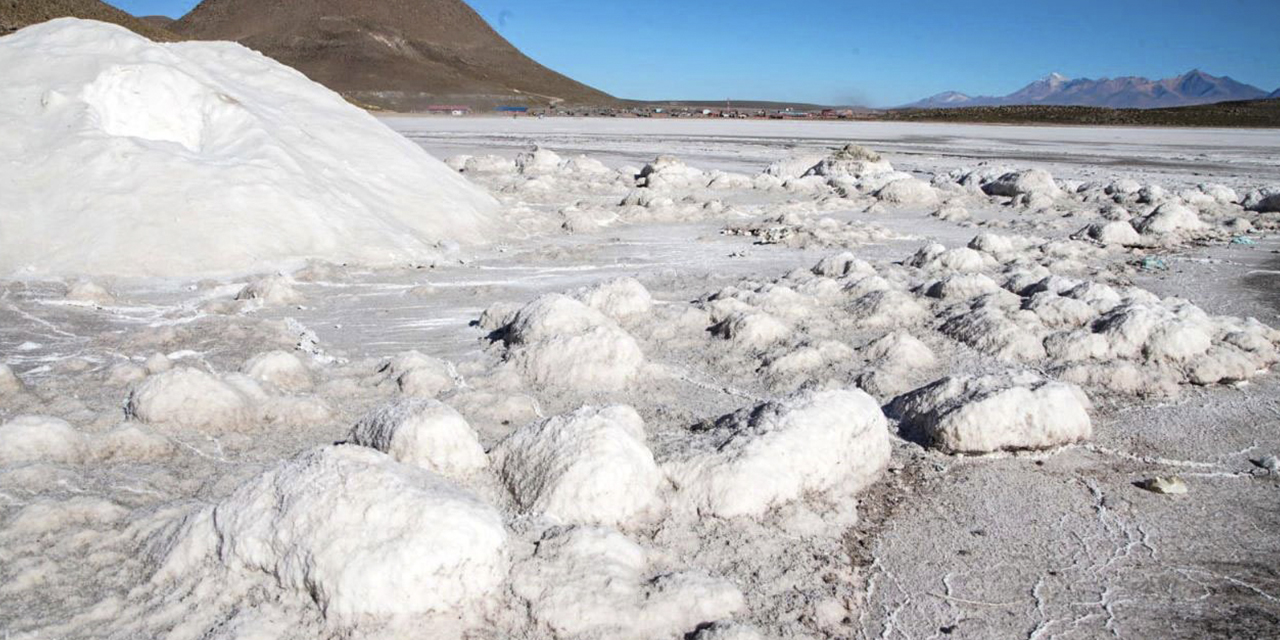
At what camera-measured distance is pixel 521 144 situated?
82.2 feet

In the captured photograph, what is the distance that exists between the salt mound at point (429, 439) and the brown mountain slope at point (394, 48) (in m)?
60.0

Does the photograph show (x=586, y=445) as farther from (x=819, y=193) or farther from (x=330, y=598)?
(x=819, y=193)

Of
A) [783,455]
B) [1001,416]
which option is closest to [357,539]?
[783,455]

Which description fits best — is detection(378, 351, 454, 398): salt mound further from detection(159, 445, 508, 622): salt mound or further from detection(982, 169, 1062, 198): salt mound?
detection(982, 169, 1062, 198): salt mound

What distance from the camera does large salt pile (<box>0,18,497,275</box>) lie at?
6.66 meters

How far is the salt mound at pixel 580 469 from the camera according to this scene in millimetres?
3055

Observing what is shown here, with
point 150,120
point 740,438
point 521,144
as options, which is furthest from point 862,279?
point 521,144

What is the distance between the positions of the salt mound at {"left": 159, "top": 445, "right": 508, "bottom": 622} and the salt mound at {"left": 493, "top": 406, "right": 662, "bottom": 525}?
1.32 feet

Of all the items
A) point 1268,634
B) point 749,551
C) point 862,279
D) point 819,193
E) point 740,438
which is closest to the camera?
point 1268,634

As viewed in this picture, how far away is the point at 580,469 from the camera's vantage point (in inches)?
122

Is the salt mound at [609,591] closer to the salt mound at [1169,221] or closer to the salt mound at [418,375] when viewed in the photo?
the salt mound at [418,375]

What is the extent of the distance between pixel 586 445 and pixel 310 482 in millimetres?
920

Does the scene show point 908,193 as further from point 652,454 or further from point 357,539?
point 357,539

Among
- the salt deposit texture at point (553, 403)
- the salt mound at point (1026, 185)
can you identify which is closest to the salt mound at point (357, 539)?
the salt deposit texture at point (553, 403)
